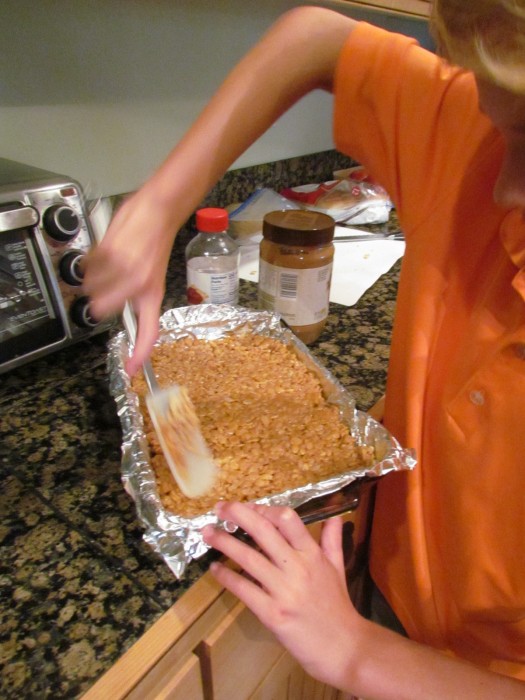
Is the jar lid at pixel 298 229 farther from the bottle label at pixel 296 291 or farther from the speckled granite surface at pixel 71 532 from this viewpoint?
the speckled granite surface at pixel 71 532

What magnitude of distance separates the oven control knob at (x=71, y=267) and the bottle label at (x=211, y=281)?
0.20 m

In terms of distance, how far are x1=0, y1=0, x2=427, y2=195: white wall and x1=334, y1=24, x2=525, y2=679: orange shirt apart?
532mm

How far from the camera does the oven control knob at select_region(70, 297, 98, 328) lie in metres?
0.72

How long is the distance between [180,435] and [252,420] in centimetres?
10

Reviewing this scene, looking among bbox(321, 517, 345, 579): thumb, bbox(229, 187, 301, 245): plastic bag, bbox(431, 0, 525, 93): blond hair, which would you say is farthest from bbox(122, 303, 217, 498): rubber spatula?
bbox(229, 187, 301, 245): plastic bag

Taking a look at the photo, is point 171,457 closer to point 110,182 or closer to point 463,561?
point 463,561

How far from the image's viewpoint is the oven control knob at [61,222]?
0.66 meters

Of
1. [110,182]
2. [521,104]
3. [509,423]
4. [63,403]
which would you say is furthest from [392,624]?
[110,182]

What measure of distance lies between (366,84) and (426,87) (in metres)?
0.07

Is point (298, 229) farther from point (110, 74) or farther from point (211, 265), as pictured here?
point (110, 74)

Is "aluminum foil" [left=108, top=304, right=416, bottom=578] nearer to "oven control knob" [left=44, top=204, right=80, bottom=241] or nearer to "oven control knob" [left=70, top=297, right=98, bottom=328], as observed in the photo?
"oven control knob" [left=70, top=297, right=98, bottom=328]

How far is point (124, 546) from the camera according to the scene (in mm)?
491

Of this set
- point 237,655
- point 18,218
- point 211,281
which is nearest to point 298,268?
point 211,281

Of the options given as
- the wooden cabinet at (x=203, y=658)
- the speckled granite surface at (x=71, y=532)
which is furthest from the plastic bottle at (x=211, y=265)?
the wooden cabinet at (x=203, y=658)
